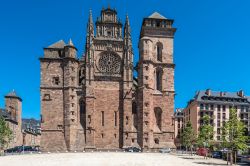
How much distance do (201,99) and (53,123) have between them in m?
42.9

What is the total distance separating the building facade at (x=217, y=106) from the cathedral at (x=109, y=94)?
2486cm

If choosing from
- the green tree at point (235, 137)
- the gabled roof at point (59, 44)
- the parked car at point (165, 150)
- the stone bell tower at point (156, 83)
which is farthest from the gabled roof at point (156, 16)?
the green tree at point (235, 137)

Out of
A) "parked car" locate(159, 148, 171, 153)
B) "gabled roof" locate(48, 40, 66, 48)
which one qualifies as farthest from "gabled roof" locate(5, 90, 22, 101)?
"parked car" locate(159, 148, 171, 153)

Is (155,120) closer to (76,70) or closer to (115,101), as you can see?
(115,101)

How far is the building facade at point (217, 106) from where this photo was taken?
80312 millimetres

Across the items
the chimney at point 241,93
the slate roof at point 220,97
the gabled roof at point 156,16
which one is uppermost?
the gabled roof at point 156,16

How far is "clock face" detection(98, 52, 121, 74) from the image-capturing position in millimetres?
59031

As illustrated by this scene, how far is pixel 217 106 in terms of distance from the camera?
8162 centimetres

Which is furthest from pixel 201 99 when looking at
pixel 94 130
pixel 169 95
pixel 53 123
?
pixel 53 123

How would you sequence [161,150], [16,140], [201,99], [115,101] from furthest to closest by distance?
[16,140] → [201,99] → [115,101] → [161,150]

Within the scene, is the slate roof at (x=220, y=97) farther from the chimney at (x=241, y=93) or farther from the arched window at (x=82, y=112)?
the arched window at (x=82, y=112)

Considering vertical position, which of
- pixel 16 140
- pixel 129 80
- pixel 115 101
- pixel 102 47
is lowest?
pixel 16 140

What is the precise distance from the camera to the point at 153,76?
59.2 meters

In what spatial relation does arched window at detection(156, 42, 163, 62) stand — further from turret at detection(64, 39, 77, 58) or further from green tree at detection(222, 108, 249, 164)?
green tree at detection(222, 108, 249, 164)
